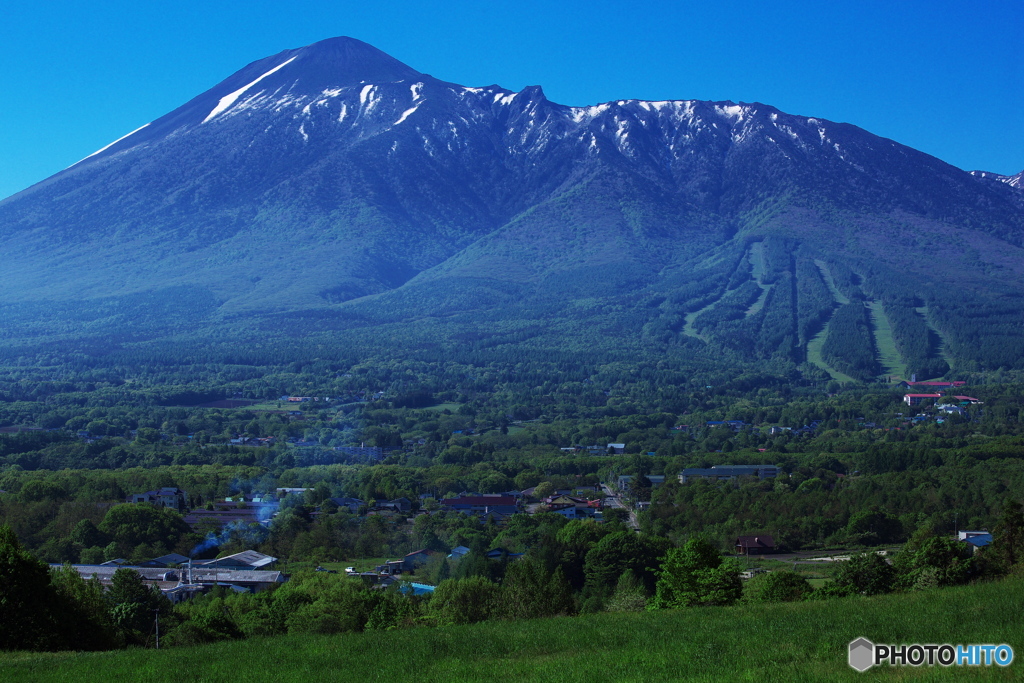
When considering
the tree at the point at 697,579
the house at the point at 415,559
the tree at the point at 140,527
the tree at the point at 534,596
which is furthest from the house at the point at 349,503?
the tree at the point at 697,579

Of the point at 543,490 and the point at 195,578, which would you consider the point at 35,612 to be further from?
the point at 543,490

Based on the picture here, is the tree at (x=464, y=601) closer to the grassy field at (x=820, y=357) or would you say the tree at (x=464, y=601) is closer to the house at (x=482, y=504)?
the house at (x=482, y=504)

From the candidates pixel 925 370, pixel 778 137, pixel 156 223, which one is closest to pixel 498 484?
pixel 925 370

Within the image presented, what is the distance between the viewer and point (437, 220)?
16938cm

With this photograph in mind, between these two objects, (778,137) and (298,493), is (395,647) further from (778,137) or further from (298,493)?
(778,137)

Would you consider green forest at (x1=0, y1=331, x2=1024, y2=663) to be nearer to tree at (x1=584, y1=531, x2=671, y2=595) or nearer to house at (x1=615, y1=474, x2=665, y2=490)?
tree at (x1=584, y1=531, x2=671, y2=595)

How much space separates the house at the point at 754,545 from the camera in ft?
110

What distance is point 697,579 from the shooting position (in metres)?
20.7

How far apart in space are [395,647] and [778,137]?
19254cm

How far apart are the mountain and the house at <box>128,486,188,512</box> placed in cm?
5751

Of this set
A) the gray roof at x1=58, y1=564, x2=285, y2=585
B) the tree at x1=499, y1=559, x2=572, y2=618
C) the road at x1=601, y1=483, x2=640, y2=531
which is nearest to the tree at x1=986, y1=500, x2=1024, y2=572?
the tree at x1=499, y1=559, x2=572, y2=618

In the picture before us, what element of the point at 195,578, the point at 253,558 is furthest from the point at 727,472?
the point at 195,578

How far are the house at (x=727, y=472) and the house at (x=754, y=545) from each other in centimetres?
1177

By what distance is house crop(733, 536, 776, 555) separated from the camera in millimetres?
33531
